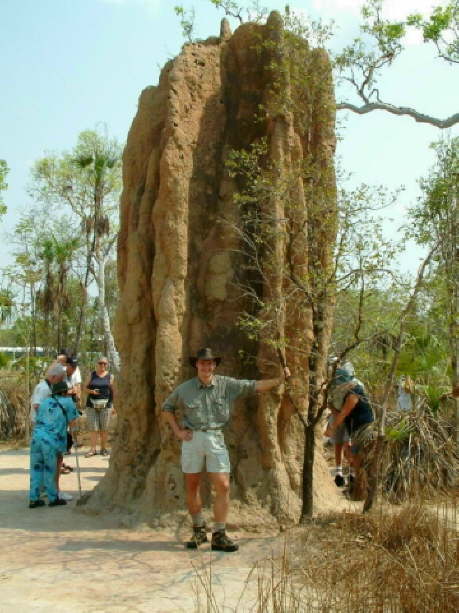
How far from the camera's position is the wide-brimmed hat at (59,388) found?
8.84 meters

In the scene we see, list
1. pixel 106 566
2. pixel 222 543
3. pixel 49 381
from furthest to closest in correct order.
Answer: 1. pixel 49 381
2. pixel 222 543
3. pixel 106 566

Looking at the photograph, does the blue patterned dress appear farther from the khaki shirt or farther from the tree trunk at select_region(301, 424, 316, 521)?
the tree trunk at select_region(301, 424, 316, 521)

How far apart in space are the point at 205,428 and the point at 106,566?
1.36 meters

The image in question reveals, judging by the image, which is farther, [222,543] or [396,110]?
[396,110]

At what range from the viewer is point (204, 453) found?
6.40 metres

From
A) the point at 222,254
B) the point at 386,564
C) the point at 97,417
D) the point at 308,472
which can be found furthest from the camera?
the point at 97,417

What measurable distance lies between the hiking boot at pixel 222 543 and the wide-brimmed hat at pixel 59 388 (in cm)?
338

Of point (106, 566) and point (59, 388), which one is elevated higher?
point (59, 388)

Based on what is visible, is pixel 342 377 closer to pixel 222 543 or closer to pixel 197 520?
pixel 197 520

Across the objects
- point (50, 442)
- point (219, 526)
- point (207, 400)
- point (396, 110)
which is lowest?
point (219, 526)

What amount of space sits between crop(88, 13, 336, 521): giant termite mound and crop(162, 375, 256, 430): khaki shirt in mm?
607

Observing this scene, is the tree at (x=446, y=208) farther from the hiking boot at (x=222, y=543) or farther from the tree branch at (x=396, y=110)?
the hiking boot at (x=222, y=543)

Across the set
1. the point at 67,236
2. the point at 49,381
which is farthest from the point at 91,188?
the point at 49,381

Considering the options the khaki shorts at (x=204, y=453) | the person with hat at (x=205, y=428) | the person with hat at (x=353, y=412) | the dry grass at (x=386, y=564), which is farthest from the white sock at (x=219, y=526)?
the person with hat at (x=353, y=412)
